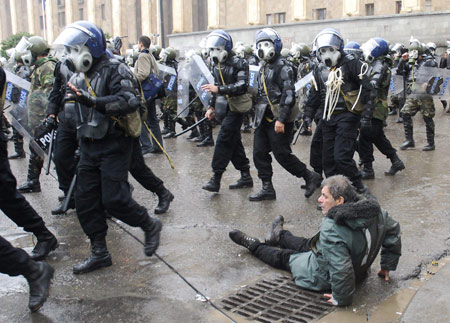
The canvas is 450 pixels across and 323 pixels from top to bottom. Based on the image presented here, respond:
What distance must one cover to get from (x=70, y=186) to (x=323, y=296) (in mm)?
3143

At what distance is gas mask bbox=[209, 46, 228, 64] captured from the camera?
6.61 meters

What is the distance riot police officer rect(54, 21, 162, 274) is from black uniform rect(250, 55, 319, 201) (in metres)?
2.17

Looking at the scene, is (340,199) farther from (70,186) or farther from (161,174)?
(161,174)

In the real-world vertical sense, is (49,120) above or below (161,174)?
above

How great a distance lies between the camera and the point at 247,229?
5566mm

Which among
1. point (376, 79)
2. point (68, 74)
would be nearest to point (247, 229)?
point (68, 74)

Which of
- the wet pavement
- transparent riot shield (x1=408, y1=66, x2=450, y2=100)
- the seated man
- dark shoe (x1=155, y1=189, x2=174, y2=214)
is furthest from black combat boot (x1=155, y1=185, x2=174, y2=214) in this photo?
transparent riot shield (x1=408, y1=66, x2=450, y2=100)

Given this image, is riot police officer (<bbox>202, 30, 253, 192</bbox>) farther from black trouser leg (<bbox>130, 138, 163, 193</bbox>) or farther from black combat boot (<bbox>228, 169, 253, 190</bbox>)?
black trouser leg (<bbox>130, 138, 163, 193</bbox>)

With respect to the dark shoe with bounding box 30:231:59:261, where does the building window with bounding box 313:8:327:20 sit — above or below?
above

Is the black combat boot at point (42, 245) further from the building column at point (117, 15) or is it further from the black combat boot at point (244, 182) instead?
the building column at point (117, 15)

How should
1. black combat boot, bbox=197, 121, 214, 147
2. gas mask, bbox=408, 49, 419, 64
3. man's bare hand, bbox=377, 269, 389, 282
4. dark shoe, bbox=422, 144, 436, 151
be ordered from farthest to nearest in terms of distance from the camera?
gas mask, bbox=408, 49, 419, 64
black combat boot, bbox=197, 121, 214, 147
dark shoe, bbox=422, 144, 436, 151
man's bare hand, bbox=377, 269, 389, 282

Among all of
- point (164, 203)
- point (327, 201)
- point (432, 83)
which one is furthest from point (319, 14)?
point (327, 201)

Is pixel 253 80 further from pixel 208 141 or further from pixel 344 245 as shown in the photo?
pixel 344 245

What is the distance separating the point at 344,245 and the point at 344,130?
259 cm
